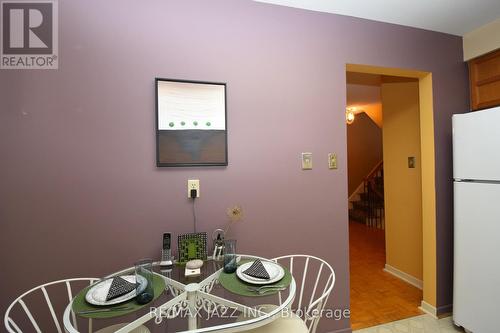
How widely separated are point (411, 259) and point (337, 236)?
150 cm

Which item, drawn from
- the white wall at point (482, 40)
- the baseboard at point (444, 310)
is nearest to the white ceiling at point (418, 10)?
the white wall at point (482, 40)

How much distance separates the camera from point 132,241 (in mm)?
1508

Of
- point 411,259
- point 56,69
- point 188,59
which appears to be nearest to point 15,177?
point 56,69

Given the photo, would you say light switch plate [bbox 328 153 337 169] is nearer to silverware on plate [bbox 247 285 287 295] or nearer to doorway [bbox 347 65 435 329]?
doorway [bbox 347 65 435 329]

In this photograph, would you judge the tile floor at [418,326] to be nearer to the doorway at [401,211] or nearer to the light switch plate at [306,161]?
the doorway at [401,211]

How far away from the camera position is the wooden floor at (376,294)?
7.06ft

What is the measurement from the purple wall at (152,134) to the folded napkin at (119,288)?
368 millimetres

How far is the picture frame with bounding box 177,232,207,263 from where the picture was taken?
4.77 ft

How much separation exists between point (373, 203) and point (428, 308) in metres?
3.76

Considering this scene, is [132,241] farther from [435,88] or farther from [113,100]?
[435,88]

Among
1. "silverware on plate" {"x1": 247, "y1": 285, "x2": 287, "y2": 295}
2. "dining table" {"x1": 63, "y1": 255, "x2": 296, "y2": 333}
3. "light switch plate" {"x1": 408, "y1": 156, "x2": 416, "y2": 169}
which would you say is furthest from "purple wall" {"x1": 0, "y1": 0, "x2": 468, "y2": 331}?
"light switch plate" {"x1": 408, "y1": 156, "x2": 416, "y2": 169}

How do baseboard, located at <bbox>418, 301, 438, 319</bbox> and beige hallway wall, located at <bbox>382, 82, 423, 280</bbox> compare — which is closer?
Answer: baseboard, located at <bbox>418, 301, 438, 319</bbox>

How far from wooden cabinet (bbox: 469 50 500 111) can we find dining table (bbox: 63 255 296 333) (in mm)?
2326

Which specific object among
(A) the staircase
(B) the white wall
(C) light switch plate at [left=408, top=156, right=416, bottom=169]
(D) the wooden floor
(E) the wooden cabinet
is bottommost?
(D) the wooden floor
